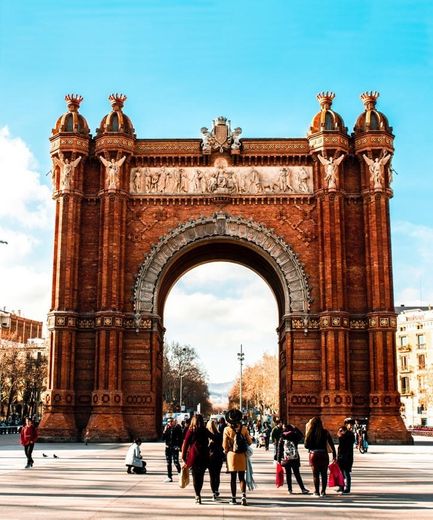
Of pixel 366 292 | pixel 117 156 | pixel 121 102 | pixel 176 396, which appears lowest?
pixel 176 396

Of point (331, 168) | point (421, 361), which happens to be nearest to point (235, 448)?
point (331, 168)

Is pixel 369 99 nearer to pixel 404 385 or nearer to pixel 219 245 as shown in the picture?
pixel 219 245

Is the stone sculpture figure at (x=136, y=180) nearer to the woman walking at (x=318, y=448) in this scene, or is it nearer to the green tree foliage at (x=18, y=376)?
the woman walking at (x=318, y=448)

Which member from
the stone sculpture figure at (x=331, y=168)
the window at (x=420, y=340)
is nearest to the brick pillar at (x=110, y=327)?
the stone sculpture figure at (x=331, y=168)

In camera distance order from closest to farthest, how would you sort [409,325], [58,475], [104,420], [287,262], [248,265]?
[58,475] → [104,420] → [287,262] → [248,265] → [409,325]

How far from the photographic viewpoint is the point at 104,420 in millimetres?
35812

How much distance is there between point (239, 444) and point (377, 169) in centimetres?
2637

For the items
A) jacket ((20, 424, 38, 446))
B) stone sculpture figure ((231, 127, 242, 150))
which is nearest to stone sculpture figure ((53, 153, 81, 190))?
stone sculpture figure ((231, 127, 242, 150))

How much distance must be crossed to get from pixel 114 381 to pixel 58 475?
1712cm

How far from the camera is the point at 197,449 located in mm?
14203

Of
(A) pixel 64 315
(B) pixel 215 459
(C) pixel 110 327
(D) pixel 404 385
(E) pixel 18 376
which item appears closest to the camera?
(B) pixel 215 459

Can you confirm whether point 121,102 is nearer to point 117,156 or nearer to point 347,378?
point 117,156

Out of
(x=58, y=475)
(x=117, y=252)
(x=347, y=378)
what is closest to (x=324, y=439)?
(x=58, y=475)

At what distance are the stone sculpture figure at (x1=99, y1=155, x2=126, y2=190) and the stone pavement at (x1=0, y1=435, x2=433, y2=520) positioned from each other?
1758cm
